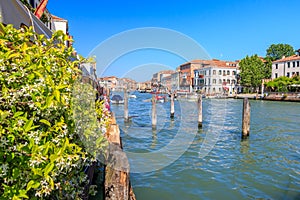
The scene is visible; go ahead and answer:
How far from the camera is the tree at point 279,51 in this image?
238 ft

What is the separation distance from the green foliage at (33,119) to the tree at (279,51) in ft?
272

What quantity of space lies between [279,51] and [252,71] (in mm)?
17850

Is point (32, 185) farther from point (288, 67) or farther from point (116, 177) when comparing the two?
point (288, 67)

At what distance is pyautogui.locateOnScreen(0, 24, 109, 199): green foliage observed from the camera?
5.32 feet

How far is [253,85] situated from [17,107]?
229ft

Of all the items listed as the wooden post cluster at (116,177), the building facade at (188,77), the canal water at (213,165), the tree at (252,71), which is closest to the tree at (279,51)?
the tree at (252,71)

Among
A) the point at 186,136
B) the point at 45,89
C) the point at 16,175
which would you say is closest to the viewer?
the point at 16,175

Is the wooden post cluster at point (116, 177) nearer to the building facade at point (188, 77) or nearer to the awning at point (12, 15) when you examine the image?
the awning at point (12, 15)

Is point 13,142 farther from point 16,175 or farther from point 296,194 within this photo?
point 296,194

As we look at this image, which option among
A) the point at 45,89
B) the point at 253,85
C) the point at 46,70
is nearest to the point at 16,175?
the point at 45,89

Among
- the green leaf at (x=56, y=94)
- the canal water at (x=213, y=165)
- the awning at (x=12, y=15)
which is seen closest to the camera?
the green leaf at (x=56, y=94)

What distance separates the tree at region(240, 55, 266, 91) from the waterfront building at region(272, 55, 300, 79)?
5.15 m

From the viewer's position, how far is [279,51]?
73.1 meters

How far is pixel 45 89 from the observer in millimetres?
1749
